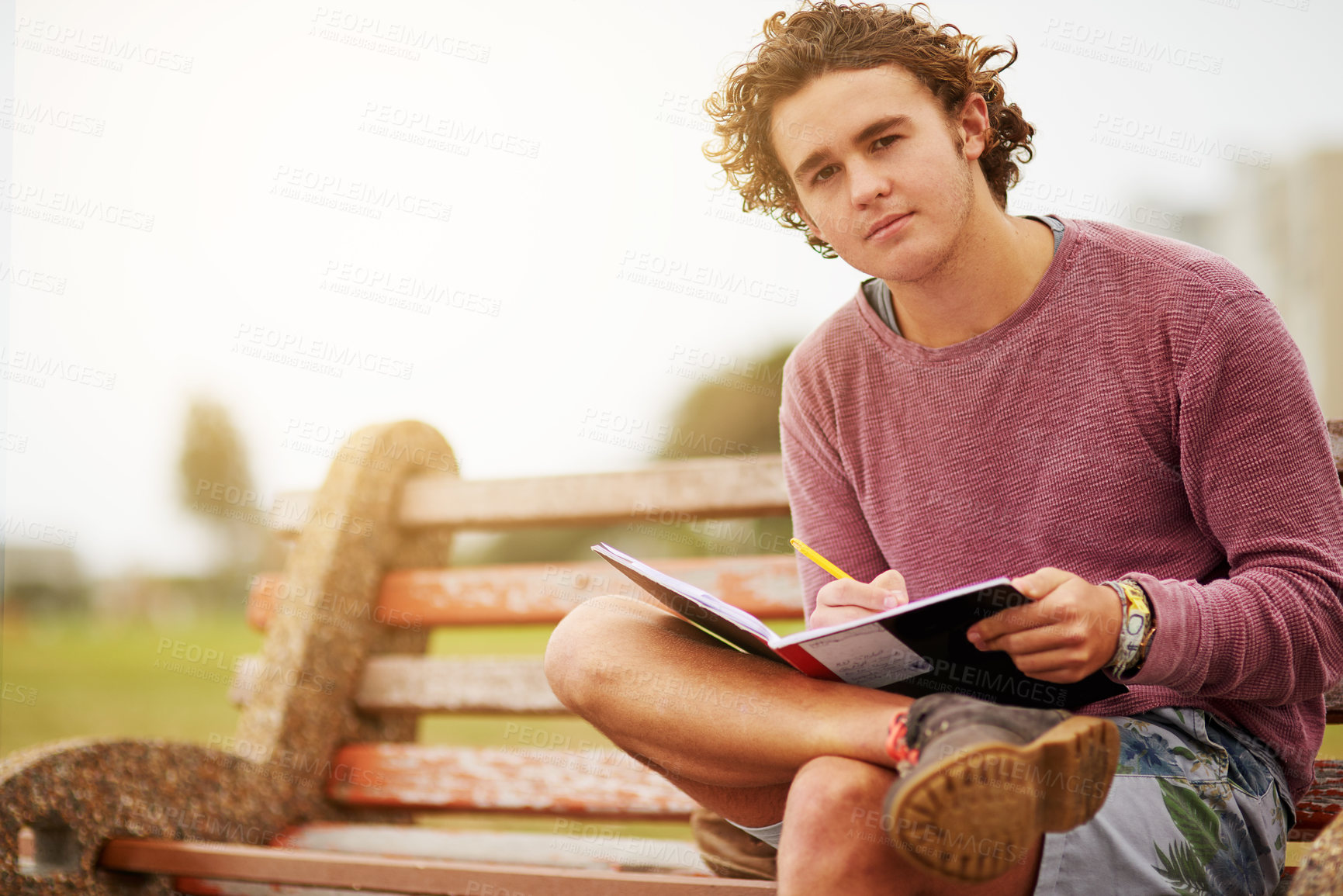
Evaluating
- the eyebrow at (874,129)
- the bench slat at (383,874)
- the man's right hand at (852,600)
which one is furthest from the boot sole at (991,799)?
the eyebrow at (874,129)

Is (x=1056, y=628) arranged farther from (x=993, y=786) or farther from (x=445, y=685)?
(x=445, y=685)

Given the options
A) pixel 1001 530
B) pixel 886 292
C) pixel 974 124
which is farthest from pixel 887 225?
pixel 1001 530

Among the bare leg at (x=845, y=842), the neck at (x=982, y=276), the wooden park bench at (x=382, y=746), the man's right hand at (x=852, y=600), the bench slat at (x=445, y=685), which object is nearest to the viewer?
the bare leg at (x=845, y=842)

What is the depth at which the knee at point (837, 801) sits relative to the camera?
904 mm

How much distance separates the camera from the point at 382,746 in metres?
2.03

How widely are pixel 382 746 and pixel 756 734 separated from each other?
1.25 metres

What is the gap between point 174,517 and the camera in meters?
22.7

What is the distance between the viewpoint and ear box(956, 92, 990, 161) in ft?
5.02

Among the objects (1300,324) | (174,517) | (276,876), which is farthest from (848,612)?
(174,517)

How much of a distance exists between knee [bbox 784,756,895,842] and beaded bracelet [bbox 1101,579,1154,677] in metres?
0.28

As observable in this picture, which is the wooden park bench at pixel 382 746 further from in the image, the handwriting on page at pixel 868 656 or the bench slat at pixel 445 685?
the handwriting on page at pixel 868 656

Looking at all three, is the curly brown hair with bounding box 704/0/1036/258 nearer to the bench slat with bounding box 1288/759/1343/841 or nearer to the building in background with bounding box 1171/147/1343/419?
the bench slat with bounding box 1288/759/1343/841

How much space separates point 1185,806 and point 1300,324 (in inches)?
737

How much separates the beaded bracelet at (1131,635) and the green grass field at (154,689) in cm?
85
